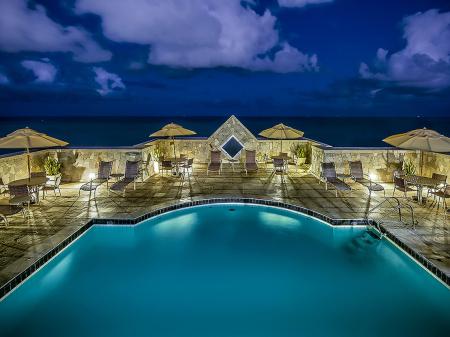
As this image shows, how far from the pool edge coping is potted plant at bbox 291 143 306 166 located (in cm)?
564

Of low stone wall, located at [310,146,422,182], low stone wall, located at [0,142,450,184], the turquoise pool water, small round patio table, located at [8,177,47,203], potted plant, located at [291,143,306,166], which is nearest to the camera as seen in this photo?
the turquoise pool water

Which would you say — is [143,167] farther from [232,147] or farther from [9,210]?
[9,210]

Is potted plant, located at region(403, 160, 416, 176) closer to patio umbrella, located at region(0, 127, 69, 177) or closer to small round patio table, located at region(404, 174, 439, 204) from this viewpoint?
small round patio table, located at region(404, 174, 439, 204)

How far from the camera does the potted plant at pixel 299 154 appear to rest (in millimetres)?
14172

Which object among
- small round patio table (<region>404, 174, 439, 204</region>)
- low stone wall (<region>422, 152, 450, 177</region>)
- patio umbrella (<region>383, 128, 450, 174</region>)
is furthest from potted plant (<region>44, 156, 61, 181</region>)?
low stone wall (<region>422, 152, 450, 177</region>)

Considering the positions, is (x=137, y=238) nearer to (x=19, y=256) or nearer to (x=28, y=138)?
(x=19, y=256)

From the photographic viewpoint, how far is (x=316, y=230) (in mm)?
7652

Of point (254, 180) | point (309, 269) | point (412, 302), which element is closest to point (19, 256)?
point (309, 269)

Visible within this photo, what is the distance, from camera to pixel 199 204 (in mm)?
9102

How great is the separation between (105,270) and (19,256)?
4.92 ft

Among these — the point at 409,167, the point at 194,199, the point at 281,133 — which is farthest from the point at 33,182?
the point at 409,167

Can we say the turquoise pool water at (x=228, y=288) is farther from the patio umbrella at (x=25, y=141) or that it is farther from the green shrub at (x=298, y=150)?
the green shrub at (x=298, y=150)

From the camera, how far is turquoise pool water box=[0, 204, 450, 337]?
4.54 meters

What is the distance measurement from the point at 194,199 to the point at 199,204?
0.24 meters
